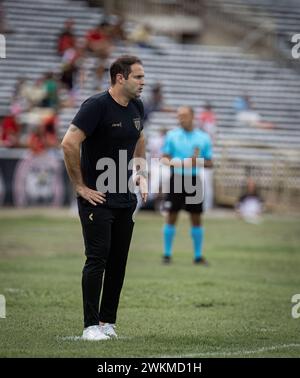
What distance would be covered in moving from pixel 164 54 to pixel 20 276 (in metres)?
19.9

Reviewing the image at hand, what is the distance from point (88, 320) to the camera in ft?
28.6

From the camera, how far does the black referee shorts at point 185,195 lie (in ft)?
52.7

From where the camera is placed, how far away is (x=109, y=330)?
29.4 feet

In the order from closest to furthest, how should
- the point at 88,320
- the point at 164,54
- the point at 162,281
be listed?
the point at 88,320 < the point at 162,281 < the point at 164,54

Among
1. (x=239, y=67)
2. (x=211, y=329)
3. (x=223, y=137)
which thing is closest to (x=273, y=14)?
(x=239, y=67)

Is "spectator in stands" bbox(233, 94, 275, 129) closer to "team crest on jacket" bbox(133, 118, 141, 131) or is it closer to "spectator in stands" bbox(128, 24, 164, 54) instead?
"spectator in stands" bbox(128, 24, 164, 54)

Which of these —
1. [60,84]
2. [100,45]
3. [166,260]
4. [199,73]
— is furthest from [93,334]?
[199,73]

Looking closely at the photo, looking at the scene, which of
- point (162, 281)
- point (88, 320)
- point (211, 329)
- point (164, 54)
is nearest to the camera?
point (88, 320)

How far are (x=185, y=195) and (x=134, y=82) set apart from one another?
7443 millimetres

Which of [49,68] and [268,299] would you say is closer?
[268,299]

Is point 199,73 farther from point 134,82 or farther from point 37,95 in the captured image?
point 134,82

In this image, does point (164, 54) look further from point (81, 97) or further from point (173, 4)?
point (81, 97)

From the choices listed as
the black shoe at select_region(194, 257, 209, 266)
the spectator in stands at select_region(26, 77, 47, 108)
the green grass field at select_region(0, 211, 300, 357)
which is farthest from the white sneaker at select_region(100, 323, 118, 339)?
the spectator in stands at select_region(26, 77, 47, 108)

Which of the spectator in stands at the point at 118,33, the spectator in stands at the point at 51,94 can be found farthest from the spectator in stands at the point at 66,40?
the spectator in stands at the point at 51,94
